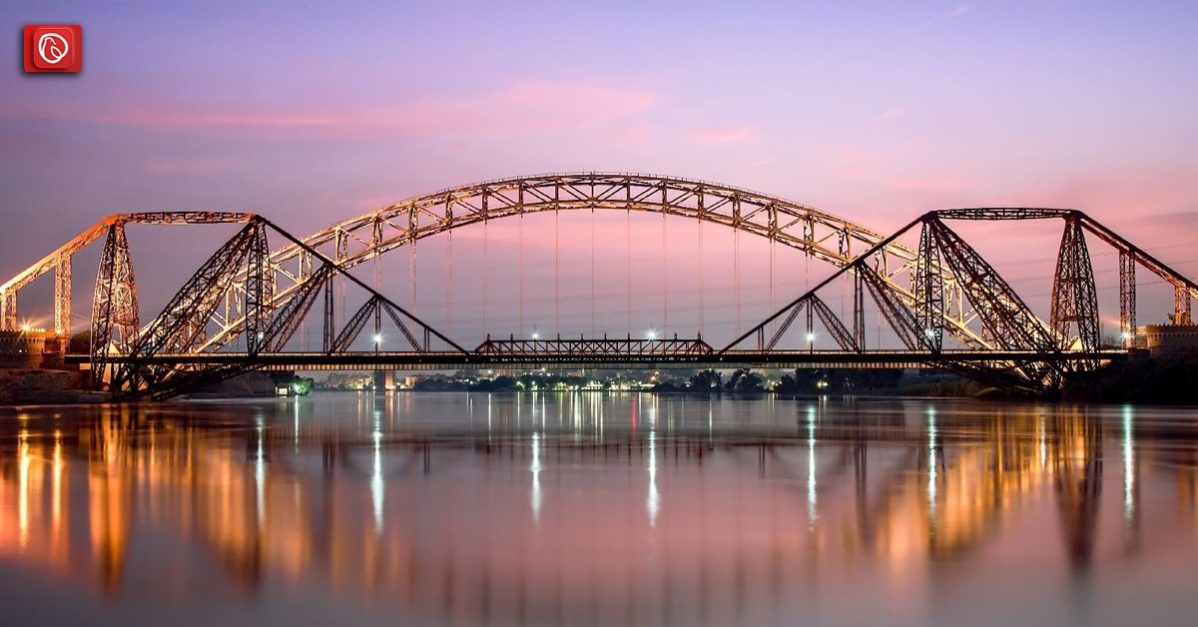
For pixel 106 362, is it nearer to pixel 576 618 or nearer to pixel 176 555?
pixel 176 555

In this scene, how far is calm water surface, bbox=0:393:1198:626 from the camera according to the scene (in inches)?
524

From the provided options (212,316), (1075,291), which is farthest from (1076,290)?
(212,316)

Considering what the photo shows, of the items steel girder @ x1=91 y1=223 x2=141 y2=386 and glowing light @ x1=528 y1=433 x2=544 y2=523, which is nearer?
glowing light @ x1=528 y1=433 x2=544 y2=523

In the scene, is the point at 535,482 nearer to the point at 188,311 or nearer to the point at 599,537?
the point at 599,537

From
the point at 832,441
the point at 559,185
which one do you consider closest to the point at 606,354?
the point at 559,185

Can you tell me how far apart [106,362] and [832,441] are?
203ft

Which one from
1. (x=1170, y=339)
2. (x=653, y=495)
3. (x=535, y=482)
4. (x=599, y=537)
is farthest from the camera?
(x=1170, y=339)

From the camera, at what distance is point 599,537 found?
18.1 m

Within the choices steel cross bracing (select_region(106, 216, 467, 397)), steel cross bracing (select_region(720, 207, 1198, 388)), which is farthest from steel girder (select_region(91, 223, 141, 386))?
steel cross bracing (select_region(720, 207, 1198, 388))

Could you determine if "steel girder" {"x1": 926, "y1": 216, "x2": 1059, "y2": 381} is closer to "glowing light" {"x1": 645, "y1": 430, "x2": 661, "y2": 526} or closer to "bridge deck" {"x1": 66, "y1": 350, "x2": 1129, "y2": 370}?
"bridge deck" {"x1": 66, "y1": 350, "x2": 1129, "y2": 370}

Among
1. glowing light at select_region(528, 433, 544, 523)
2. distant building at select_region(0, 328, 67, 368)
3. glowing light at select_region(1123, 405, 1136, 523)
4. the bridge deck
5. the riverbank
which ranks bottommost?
glowing light at select_region(1123, 405, 1136, 523)

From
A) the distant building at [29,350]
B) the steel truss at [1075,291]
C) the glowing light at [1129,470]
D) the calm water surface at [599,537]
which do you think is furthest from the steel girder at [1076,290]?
the distant building at [29,350]

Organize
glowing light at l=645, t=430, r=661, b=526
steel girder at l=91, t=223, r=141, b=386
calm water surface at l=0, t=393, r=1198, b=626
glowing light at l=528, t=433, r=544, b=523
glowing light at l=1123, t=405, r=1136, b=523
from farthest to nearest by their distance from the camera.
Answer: steel girder at l=91, t=223, r=141, b=386, glowing light at l=1123, t=405, r=1136, b=523, glowing light at l=528, t=433, r=544, b=523, glowing light at l=645, t=430, r=661, b=526, calm water surface at l=0, t=393, r=1198, b=626

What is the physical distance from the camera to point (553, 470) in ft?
97.0
